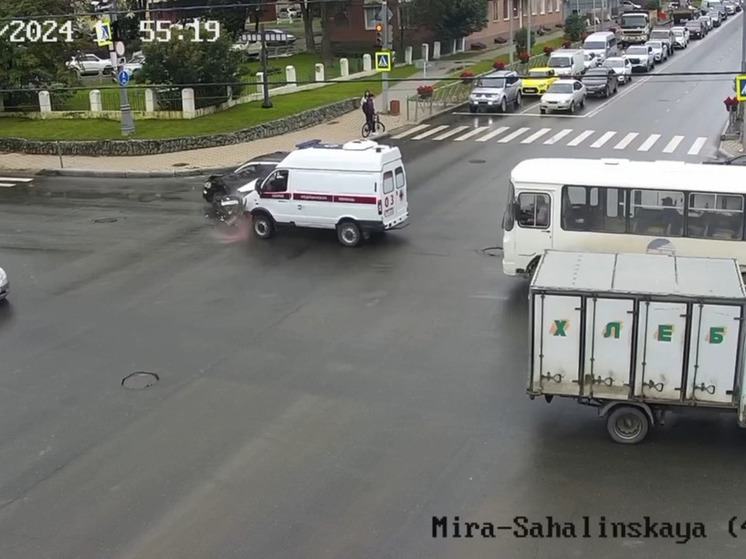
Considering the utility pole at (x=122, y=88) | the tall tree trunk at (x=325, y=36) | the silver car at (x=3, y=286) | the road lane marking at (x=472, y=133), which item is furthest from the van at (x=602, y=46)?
the silver car at (x=3, y=286)

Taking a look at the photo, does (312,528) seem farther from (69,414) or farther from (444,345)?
(444,345)

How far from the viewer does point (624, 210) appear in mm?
16953

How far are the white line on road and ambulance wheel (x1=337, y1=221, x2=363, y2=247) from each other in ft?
50.8

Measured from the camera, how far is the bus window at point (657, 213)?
660 inches

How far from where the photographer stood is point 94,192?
29359mm

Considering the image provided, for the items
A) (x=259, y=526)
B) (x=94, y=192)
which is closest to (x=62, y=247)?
(x=94, y=192)

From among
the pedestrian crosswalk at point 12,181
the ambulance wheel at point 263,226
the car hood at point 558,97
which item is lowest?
the pedestrian crosswalk at point 12,181

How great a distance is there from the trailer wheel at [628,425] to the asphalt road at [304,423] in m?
0.22

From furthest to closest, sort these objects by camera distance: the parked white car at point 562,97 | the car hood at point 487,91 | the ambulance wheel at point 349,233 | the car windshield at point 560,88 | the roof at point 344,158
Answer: the car hood at point 487,91 → the car windshield at point 560,88 → the parked white car at point 562,97 → the ambulance wheel at point 349,233 → the roof at point 344,158

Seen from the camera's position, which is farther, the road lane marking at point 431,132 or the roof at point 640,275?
the road lane marking at point 431,132

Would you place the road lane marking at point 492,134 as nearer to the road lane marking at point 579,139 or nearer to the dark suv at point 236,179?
the road lane marking at point 579,139

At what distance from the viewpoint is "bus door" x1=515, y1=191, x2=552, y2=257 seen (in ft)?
57.2

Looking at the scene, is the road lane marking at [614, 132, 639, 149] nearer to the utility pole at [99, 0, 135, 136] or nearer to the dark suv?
the dark suv

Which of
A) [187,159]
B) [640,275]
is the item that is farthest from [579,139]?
[640,275]
